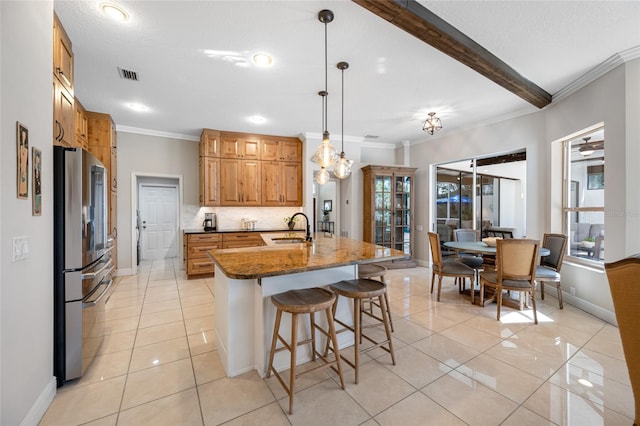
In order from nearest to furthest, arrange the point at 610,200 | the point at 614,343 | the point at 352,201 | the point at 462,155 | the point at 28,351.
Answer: the point at 28,351
the point at 614,343
the point at 610,200
the point at 462,155
the point at 352,201

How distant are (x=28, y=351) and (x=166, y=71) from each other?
280cm

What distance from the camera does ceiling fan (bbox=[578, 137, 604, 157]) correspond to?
10.8 feet

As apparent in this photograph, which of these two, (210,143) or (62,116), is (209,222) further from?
(62,116)

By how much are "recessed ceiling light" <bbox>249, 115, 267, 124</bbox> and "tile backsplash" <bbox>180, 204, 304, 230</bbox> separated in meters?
1.87

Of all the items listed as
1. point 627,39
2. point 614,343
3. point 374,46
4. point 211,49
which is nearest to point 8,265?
point 211,49

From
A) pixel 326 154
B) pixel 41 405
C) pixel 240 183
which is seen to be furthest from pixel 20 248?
pixel 240 183

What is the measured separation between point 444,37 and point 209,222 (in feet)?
16.0

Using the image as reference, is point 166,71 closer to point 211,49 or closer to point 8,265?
point 211,49

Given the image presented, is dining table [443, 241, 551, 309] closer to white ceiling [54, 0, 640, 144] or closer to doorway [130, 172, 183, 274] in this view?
white ceiling [54, 0, 640, 144]

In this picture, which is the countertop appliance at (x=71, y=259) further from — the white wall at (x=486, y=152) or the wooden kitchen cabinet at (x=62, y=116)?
the white wall at (x=486, y=152)

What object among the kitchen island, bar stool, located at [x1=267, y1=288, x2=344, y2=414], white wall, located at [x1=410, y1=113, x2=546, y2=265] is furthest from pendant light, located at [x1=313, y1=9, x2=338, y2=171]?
white wall, located at [x1=410, y1=113, x2=546, y2=265]

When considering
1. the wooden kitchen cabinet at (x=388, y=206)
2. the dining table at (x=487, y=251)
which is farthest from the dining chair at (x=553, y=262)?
the wooden kitchen cabinet at (x=388, y=206)

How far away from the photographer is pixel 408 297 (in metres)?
3.82

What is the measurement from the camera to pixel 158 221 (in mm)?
6859
